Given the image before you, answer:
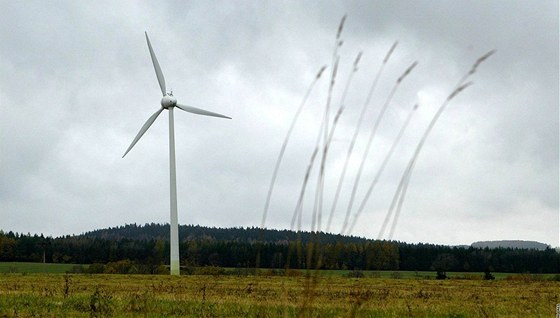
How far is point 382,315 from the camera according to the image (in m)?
12.1

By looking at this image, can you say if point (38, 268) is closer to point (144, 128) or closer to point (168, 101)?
point (168, 101)

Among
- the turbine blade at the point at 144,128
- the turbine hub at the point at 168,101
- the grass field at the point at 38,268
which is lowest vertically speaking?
the grass field at the point at 38,268

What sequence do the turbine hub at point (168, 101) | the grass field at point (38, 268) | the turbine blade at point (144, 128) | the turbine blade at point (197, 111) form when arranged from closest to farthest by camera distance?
the turbine blade at point (144, 128) → the turbine blade at point (197, 111) → the turbine hub at point (168, 101) → the grass field at point (38, 268)

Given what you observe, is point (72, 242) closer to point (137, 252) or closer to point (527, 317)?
point (137, 252)

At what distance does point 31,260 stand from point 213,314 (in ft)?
384

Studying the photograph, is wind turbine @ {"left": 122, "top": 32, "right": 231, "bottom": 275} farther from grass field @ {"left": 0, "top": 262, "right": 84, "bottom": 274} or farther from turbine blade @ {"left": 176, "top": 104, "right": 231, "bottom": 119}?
grass field @ {"left": 0, "top": 262, "right": 84, "bottom": 274}

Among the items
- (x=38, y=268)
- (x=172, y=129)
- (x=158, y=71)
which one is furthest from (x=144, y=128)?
(x=38, y=268)

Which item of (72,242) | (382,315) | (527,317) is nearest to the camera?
(382,315)

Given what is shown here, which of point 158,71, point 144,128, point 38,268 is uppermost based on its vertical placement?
point 158,71

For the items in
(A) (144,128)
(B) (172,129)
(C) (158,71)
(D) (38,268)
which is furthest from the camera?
(D) (38,268)

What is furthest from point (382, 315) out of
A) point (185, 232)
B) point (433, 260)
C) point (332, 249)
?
point (185, 232)

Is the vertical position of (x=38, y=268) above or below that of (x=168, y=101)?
below

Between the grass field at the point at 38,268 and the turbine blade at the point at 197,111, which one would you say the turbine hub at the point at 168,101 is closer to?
the turbine blade at the point at 197,111

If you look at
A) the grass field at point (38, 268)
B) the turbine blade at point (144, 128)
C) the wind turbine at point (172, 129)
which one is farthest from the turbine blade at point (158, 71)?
the grass field at point (38, 268)
